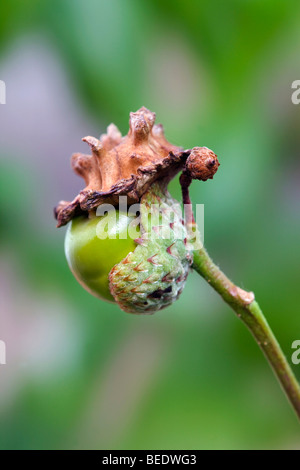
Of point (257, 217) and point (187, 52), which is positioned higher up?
point (187, 52)

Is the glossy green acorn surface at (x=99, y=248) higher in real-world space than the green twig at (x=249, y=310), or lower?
higher

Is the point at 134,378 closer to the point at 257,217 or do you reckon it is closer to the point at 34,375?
the point at 34,375

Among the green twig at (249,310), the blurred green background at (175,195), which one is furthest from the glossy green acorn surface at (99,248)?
the blurred green background at (175,195)

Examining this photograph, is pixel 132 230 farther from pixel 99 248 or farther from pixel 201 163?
pixel 201 163

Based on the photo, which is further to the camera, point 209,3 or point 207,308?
point 209,3

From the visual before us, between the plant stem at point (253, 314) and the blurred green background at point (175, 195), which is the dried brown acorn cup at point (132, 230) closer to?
the plant stem at point (253, 314)

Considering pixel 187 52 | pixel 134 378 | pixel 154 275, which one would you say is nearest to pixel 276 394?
pixel 134 378

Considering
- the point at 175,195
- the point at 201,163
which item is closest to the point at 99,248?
the point at 201,163
